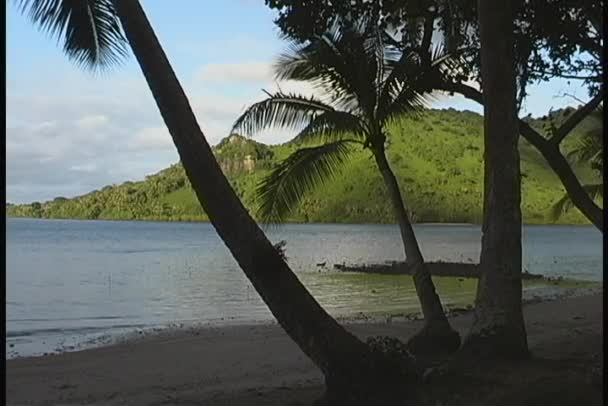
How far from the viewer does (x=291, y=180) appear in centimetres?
1069

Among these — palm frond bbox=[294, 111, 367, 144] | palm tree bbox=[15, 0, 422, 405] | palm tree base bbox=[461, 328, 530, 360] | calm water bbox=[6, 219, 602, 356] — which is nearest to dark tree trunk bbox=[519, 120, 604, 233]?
palm frond bbox=[294, 111, 367, 144]

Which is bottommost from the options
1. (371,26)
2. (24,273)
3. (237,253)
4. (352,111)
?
(24,273)

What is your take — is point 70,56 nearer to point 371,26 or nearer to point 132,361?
point 371,26

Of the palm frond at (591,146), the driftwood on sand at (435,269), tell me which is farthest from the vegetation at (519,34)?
the driftwood on sand at (435,269)

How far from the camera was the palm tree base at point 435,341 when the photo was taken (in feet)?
32.5

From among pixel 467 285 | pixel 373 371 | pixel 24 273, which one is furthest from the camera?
pixel 24 273

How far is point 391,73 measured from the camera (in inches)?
417

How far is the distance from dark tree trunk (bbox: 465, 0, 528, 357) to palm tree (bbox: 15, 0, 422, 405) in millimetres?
1105

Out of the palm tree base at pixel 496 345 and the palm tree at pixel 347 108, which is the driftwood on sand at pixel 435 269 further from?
the palm tree base at pixel 496 345

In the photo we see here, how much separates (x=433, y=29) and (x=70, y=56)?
5.14 metres

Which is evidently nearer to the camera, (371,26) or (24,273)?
(371,26)

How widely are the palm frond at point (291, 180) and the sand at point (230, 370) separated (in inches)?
86.3

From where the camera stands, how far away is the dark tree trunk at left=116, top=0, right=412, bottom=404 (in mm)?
6199

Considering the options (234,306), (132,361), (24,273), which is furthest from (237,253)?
(24,273)
